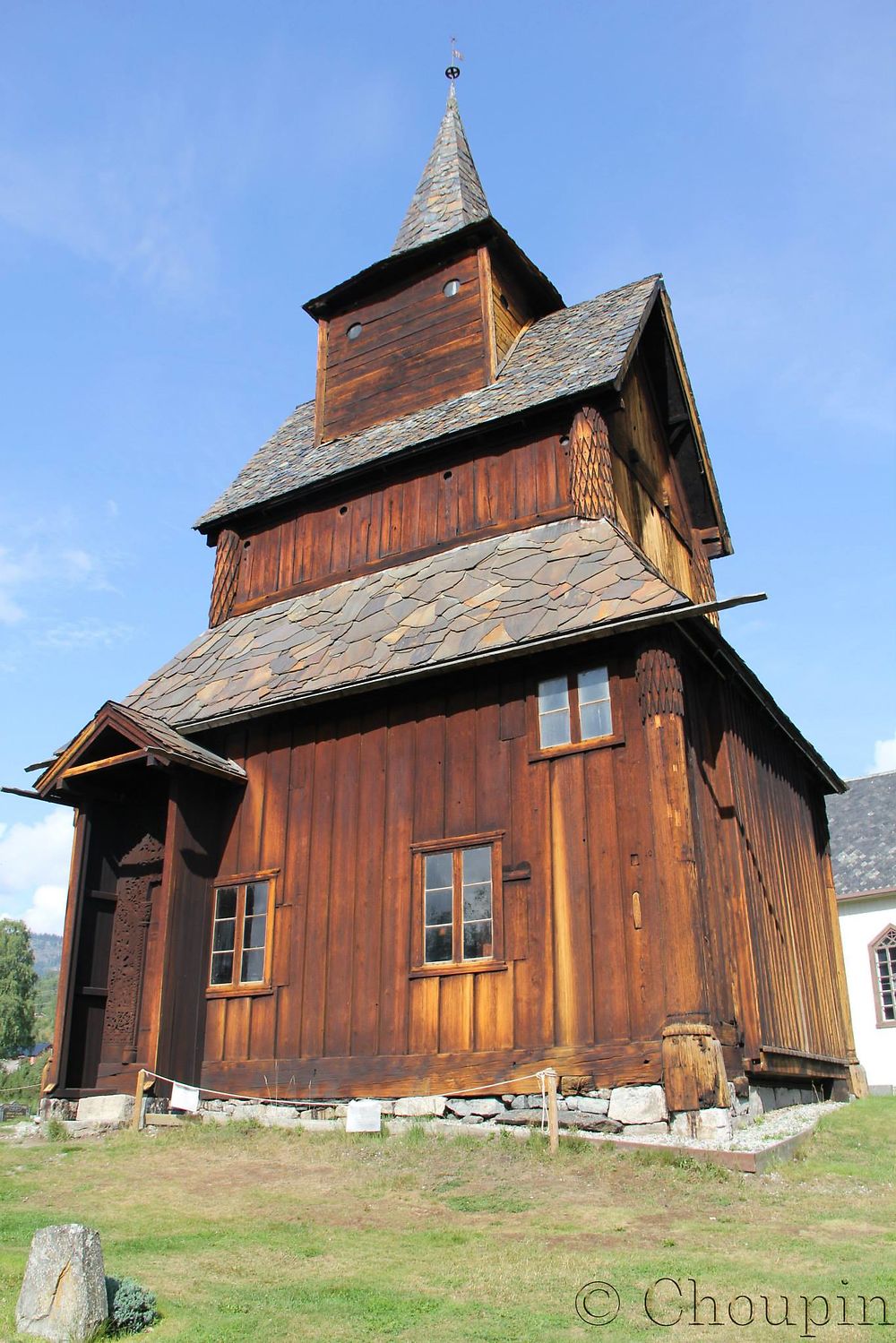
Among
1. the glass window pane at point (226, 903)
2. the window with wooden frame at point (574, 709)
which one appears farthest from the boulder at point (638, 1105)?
the glass window pane at point (226, 903)

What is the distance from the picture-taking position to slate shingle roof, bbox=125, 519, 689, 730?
12.1m

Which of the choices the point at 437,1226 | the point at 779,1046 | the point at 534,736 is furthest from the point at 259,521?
the point at 437,1226

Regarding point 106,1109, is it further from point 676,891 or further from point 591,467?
point 591,467

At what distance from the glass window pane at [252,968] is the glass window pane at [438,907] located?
255 cm

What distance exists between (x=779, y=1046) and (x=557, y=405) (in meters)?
8.47

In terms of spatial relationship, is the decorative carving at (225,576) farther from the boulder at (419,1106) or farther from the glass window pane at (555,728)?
the boulder at (419,1106)

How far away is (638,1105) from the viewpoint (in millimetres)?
10266

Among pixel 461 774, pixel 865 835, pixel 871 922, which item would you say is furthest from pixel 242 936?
pixel 865 835

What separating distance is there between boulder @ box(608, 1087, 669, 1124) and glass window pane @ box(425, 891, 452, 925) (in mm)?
2633

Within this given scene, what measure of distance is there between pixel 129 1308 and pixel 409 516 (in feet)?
39.3

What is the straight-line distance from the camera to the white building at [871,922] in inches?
1141

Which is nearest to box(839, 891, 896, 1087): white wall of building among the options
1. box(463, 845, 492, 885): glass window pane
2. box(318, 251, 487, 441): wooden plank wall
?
box(318, 251, 487, 441): wooden plank wall

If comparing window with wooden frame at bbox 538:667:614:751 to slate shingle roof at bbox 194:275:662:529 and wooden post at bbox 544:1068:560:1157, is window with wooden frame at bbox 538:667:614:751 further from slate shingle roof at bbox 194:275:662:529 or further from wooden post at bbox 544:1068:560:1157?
slate shingle roof at bbox 194:275:662:529

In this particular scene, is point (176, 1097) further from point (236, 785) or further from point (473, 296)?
point (473, 296)
